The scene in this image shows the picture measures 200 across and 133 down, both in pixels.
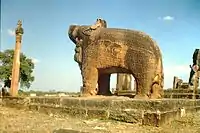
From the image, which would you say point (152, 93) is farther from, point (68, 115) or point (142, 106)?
point (68, 115)

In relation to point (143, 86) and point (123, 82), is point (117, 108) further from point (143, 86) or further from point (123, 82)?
point (123, 82)

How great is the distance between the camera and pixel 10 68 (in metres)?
32.8

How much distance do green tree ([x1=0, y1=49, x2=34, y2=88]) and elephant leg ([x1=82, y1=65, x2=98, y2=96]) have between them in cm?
2404

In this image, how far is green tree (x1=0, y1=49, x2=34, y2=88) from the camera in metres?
32.3

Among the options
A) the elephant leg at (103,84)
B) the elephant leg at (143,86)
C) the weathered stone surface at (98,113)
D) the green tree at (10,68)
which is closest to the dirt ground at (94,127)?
the weathered stone surface at (98,113)

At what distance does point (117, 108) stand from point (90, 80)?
1951mm

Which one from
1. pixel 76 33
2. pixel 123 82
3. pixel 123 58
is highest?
pixel 76 33

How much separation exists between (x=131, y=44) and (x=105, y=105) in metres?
2.06

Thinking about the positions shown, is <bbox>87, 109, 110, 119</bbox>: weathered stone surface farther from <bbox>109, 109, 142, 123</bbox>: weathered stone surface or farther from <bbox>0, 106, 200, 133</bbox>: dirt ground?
<bbox>0, 106, 200, 133</bbox>: dirt ground

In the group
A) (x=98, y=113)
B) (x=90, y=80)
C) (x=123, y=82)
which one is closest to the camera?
(x=98, y=113)

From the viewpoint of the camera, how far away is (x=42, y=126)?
20.1 feet

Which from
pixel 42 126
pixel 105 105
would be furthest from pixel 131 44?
pixel 42 126

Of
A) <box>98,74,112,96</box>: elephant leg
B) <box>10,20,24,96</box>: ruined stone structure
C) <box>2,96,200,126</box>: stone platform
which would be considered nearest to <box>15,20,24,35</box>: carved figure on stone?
<box>10,20,24,96</box>: ruined stone structure

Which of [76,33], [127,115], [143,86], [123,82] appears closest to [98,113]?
[127,115]
